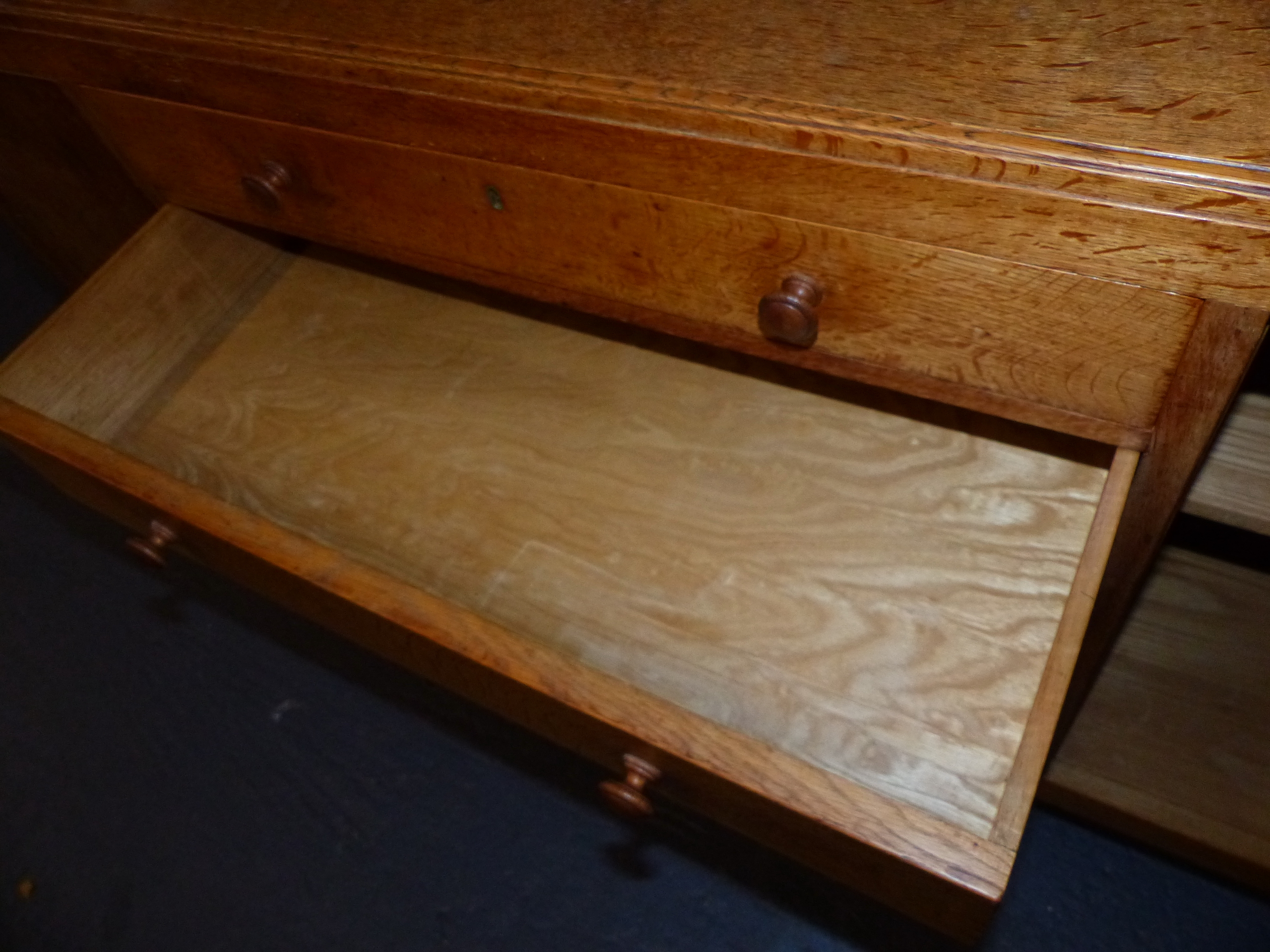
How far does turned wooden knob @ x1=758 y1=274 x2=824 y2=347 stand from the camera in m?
0.60

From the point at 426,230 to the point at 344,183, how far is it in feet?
0.24

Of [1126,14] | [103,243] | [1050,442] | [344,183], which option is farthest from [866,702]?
[103,243]

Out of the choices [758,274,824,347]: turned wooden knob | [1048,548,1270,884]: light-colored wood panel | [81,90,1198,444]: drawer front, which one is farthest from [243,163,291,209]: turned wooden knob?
[1048,548,1270,884]: light-colored wood panel

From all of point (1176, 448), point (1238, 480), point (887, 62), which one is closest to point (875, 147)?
point (887, 62)

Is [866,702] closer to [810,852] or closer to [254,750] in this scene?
[810,852]

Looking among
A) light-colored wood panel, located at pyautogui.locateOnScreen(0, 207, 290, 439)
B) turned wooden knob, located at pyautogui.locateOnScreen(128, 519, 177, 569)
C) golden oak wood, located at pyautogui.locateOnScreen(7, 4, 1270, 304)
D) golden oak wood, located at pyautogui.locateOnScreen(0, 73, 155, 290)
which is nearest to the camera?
golden oak wood, located at pyautogui.locateOnScreen(7, 4, 1270, 304)

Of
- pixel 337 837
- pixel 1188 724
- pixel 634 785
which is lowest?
pixel 337 837

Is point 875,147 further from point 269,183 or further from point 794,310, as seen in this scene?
point 269,183

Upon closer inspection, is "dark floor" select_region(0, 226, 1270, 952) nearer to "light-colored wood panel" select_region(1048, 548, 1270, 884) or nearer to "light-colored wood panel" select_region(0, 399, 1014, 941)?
"light-colored wood panel" select_region(1048, 548, 1270, 884)

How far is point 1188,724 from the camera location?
33.7 inches

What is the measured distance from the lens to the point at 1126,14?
1.68 feet

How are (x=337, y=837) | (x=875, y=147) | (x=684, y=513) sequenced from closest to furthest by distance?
(x=875, y=147) < (x=684, y=513) < (x=337, y=837)

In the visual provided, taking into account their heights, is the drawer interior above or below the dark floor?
above

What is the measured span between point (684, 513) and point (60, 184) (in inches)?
34.8
